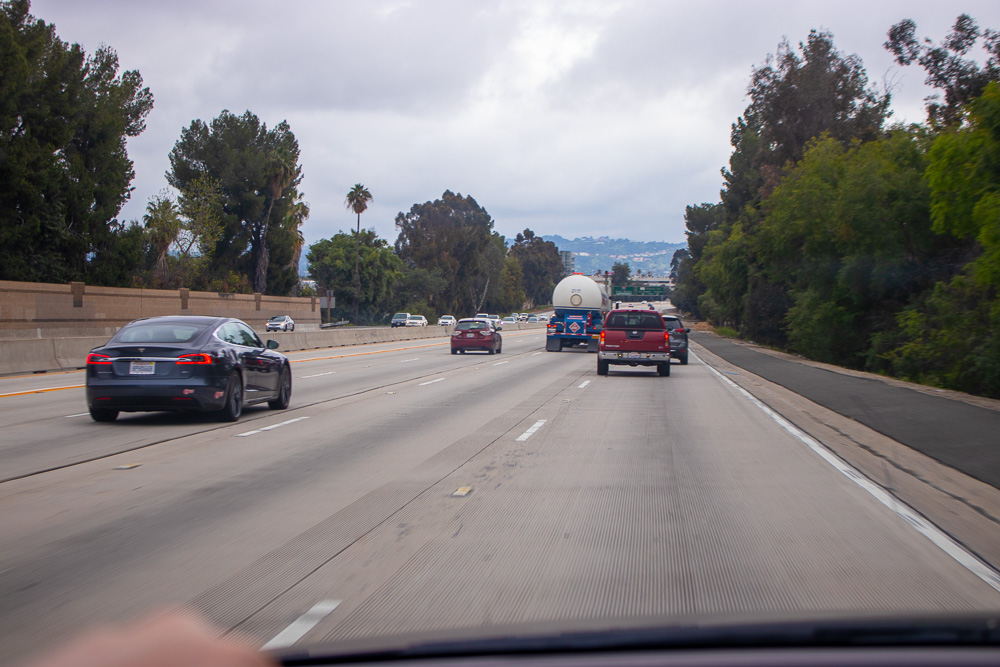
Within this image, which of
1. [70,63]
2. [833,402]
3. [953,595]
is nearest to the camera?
[953,595]

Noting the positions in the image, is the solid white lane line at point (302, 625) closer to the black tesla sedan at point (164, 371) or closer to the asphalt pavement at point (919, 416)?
the asphalt pavement at point (919, 416)

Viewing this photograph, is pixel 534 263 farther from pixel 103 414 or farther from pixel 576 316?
pixel 103 414

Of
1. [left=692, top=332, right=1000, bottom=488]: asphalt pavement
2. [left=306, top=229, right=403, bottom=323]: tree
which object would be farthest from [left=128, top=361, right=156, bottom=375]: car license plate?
[left=306, top=229, right=403, bottom=323]: tree

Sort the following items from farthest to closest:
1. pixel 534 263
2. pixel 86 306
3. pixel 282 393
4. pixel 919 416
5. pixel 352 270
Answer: pixel 534 263 < pixel 352 270 < pixel 86 306 < pixel 282 393 < pixel 919 416

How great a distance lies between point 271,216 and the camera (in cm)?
7981

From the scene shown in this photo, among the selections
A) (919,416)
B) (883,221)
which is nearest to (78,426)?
(919,416)

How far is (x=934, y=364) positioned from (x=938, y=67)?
18.8 m

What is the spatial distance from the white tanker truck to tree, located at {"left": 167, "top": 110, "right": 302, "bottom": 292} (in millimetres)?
39855

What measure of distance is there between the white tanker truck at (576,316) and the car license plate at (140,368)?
31.4 metres

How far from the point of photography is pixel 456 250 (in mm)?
121188

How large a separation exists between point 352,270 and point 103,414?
81931 mm

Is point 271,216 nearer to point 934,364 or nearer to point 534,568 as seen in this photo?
point 934,364

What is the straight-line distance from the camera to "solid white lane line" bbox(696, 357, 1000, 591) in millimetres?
6117

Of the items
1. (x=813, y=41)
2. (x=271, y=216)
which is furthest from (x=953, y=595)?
(x=271, y=216)
